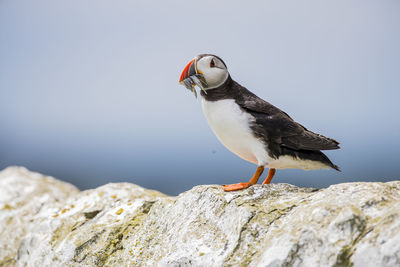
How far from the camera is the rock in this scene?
4.38 metres

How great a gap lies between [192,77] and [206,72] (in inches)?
11.5

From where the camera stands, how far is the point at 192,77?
6.81 meters

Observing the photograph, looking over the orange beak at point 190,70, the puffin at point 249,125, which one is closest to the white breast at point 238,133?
the puffin at point 249,125

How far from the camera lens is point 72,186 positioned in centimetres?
1546

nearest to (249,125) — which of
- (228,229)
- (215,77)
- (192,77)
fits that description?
(215,77)

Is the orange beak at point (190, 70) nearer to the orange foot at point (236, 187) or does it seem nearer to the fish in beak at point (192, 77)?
the fish in beak at point (192, 77)

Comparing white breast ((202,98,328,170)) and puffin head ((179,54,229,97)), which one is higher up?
puffin head ((179,54,229,97))

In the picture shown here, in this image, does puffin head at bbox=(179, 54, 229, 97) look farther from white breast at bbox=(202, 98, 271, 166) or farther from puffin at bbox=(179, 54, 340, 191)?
white breast at bbox=(202, 98, 271, 166)

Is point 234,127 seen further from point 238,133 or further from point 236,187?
point 236,187

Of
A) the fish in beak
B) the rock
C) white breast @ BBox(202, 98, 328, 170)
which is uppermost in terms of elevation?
the fish in beak

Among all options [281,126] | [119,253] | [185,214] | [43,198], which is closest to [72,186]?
[43,198]

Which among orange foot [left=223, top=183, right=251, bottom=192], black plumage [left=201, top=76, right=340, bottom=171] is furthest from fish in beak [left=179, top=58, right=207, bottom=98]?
orange foot [left=223, top=183, right=251, bottom=192]

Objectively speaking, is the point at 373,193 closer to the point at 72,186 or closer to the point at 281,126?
the point at 281,126

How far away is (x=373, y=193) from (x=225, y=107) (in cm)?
293
